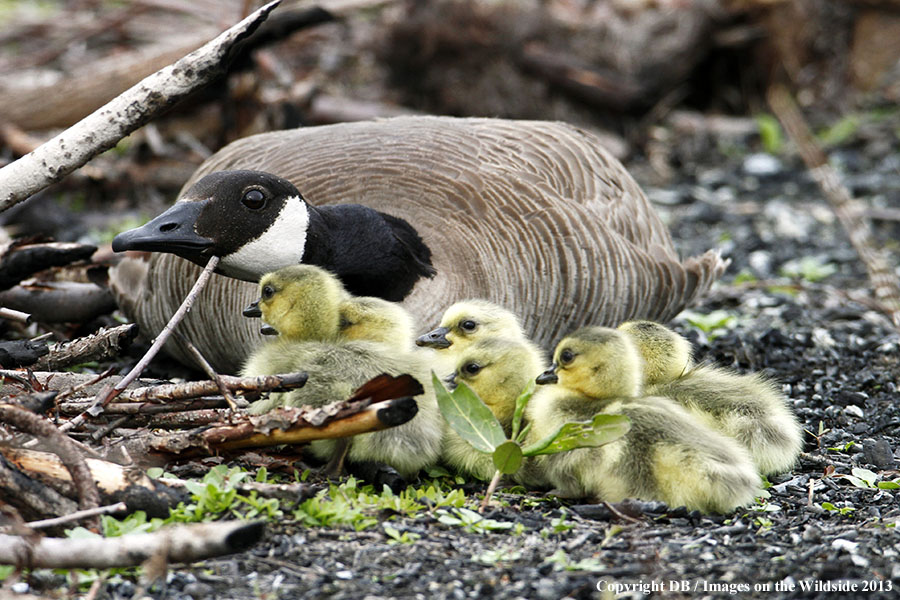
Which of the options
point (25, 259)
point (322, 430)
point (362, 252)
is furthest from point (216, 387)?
point (25, 259)

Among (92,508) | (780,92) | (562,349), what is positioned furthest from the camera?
(780,92)

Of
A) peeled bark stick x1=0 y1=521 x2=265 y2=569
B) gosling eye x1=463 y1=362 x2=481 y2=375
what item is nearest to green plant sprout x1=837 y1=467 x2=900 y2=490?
gosling eye x1=463 y1=362 x2=481 y2=375

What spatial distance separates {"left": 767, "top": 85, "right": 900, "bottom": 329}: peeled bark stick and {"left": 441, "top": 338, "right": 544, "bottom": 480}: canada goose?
2.91m

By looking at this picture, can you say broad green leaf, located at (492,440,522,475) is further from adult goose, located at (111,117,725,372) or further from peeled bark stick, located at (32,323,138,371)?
peeled bark stick, located at (32,323,138,371)

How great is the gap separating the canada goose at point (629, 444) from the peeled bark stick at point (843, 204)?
2.75 metres

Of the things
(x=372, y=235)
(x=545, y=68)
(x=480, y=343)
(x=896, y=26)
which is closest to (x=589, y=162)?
(x=372, y=235)

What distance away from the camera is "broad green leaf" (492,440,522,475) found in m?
3.70

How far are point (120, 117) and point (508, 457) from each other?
1985 millimetres

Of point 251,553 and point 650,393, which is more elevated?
point 650,393

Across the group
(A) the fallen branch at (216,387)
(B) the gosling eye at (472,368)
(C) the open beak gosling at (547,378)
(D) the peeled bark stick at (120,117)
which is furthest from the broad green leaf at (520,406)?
(D) the peeled bark stick at (120,117)

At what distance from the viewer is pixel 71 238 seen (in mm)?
8625

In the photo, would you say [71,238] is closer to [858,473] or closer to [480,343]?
[480,343]

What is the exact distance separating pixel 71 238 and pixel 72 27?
206 inches

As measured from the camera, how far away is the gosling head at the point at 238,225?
4.45 meters
